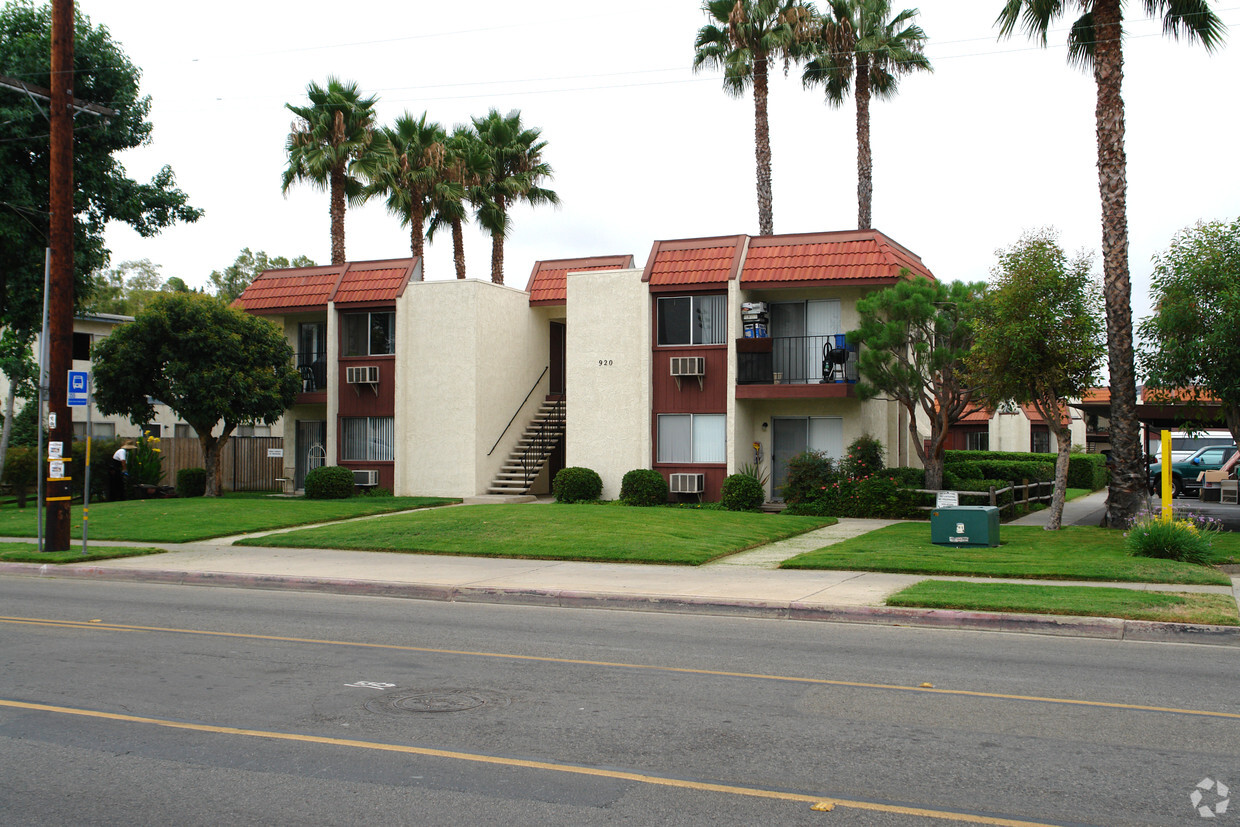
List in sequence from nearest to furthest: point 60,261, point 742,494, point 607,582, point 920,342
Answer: point 607,582
point 60,261
point 920,342
point 742,494

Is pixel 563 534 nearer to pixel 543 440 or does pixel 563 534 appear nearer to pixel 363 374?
pixel 543 440

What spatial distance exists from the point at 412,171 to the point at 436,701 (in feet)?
111

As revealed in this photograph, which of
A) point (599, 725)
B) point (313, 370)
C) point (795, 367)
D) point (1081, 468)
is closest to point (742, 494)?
point (795, 367)

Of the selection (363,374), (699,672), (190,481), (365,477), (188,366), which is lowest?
(699,672)

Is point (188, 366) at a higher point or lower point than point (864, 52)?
lower

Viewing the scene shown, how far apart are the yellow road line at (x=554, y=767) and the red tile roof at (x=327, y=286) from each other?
75.5ft

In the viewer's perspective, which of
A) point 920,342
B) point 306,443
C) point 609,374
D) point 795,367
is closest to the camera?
point 920,342

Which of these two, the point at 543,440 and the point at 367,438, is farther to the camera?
the point at 367,438

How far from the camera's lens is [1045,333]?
19.0 m

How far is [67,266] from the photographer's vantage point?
17.1 meters

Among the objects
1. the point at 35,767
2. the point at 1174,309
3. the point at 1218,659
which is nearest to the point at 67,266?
the point at 35,767

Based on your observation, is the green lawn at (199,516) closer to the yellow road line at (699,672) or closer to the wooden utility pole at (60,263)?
the wooden utility pole at (60,263)

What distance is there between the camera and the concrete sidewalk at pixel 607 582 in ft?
36.5

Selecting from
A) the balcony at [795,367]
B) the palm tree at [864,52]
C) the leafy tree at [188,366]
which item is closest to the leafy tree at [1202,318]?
the balcony at [795,367]
